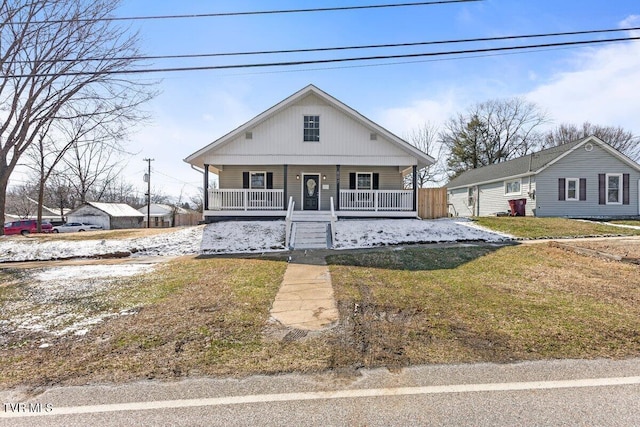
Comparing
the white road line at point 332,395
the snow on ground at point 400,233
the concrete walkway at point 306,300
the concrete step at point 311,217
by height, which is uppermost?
the concrete step at point 311,217

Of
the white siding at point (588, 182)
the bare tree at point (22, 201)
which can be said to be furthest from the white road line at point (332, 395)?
the bare tree at point (22, 201)

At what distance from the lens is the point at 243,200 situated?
659 inches

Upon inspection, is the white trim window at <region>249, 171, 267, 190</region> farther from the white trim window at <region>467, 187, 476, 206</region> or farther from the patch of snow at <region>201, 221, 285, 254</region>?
the white trim window at <region>467, 187, 476, 206</region>

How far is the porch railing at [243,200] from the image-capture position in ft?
54.5

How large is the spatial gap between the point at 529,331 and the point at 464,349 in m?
1.13

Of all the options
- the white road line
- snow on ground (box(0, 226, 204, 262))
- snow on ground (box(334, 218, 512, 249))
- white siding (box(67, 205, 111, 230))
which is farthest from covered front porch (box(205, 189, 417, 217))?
white siding (box(67, 205, 111, 230))

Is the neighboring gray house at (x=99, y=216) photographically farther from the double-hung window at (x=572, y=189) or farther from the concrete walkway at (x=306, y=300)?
the double-hung window at (x=572, y=189)

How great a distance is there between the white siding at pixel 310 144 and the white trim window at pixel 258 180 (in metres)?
2.00

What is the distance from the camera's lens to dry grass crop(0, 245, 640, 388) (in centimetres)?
390

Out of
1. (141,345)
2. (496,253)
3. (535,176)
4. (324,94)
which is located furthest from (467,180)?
(141,345)

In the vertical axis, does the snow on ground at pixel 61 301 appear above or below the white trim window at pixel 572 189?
below

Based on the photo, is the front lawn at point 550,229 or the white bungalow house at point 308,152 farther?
the white bungalow house at point 308,152

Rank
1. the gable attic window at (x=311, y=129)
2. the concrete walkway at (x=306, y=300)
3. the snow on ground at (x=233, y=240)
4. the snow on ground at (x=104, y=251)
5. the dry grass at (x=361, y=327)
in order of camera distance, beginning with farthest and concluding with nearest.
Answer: the gable attic window at (x=311, y=129)
the snow on ground at (x=233, y=240)
the snow on ground at (x=104, y=251)
the concrete walkway at (x=306, y=300)
the dry grass at (x=361, y=327)

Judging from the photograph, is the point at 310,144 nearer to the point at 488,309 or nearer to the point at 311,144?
the point at 311,144
